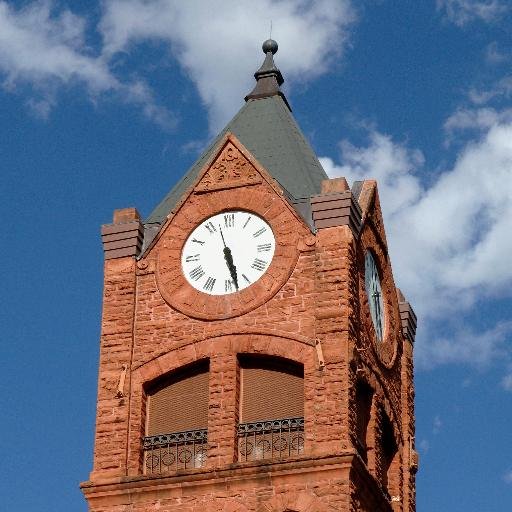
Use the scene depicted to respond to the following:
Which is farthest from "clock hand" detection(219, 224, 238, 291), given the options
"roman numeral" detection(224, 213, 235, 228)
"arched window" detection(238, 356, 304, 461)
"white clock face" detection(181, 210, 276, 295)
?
"arched window" detection(238, 356, 304, 461)

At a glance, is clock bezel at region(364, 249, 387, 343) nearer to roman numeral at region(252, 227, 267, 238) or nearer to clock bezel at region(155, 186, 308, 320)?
clock bezel at region(155, 186, 308, 320)

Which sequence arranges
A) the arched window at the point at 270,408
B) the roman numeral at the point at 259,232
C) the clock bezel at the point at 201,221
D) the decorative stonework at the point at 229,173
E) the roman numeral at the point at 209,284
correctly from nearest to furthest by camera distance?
the arched window at the point at 270,408, the clock bezel at the point at 201,221, the roman numeral at the point at 209,284, the roman numeral at the point at 259,232, the decorative stonework at the point at 229,173

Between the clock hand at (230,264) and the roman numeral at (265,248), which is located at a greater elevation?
the roman numeral at (265,248)

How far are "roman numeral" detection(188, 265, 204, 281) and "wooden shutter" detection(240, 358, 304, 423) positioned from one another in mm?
2380

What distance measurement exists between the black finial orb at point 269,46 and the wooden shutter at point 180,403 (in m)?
10.7

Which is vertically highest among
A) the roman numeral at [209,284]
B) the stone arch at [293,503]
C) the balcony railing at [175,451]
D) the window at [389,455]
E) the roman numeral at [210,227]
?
the roman numeral at [210,227]

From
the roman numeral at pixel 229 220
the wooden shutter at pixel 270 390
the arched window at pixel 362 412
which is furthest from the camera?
the roman numeral at pixel 229 220

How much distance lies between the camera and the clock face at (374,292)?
40.9 metres

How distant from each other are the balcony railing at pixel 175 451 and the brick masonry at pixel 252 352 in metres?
0.26

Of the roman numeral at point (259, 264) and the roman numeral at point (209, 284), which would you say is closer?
the roman numeral at point (259, 264)

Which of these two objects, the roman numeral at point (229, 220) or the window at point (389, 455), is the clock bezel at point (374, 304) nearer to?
the window at point (389, 455)

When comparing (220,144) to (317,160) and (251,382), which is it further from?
(251,382)

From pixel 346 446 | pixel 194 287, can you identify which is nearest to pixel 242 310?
pixel 194 287

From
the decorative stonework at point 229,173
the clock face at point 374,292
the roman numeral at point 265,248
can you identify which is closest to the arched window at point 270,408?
the roman numeral at point 265,248
